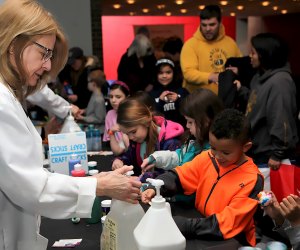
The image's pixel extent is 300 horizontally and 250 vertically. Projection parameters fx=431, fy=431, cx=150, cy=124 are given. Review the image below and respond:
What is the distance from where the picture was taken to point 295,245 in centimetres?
153

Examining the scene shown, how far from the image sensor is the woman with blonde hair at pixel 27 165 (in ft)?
3.63

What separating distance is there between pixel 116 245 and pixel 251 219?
1.74 ft

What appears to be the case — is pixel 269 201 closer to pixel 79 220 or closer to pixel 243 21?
pixel 79 220

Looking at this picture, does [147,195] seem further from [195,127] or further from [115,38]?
[115,38]

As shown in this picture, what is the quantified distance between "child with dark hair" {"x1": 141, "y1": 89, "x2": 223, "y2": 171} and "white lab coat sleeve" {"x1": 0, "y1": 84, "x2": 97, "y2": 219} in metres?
0.76

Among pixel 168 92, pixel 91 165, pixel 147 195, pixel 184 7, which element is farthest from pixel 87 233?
pixel 184 7

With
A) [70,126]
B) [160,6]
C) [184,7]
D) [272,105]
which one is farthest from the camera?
[184,7]

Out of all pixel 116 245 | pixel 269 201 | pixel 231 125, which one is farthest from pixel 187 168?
pixel 116 245

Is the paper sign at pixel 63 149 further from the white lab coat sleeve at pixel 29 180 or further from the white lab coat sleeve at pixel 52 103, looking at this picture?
the white lab coat sleeve at pixel 29 180

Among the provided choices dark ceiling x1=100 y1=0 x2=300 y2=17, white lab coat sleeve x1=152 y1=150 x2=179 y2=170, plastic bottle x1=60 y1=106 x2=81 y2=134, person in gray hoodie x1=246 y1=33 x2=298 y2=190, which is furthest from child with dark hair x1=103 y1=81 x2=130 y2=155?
dark ceiling x1=100 y1=0 x2=300 y2=17

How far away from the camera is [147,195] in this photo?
60.6 inches

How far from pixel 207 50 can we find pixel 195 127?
1810 mm

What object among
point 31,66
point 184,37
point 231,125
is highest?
point 184,37

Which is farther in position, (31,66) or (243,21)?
(243,21)
